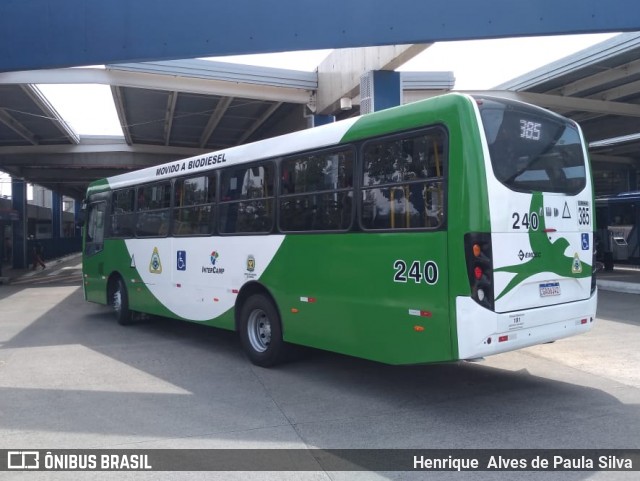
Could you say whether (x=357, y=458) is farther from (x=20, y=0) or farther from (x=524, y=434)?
(x=20, y=0)

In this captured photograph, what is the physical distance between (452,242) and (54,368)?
6.18 m

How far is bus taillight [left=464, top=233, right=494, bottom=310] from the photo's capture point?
18.0 feet

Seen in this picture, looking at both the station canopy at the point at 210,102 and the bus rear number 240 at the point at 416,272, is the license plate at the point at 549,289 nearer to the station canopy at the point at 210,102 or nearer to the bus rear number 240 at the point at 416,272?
the bus rear number 240 at the point at 416,272

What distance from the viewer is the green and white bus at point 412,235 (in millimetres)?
5586

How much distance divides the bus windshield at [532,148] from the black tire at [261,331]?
362cm

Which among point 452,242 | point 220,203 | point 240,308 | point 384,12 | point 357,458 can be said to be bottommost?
point 357,458

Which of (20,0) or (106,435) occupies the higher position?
(20,0)

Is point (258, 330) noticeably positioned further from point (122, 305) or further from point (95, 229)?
point (95, 229)

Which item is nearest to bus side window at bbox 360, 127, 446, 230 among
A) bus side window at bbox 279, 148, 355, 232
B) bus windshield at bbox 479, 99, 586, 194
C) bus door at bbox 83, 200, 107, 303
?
bus side window at bbox 279, 148, 355, 232

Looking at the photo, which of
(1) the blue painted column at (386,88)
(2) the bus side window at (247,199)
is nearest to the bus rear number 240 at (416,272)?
(2) the bus side window at (247,199)

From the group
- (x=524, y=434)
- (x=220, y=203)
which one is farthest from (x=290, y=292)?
(x=524, y=434)

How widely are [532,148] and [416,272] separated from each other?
6.09 feet

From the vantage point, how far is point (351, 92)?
47.7ft

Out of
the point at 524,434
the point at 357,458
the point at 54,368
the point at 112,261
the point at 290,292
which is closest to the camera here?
the point at 357,458
